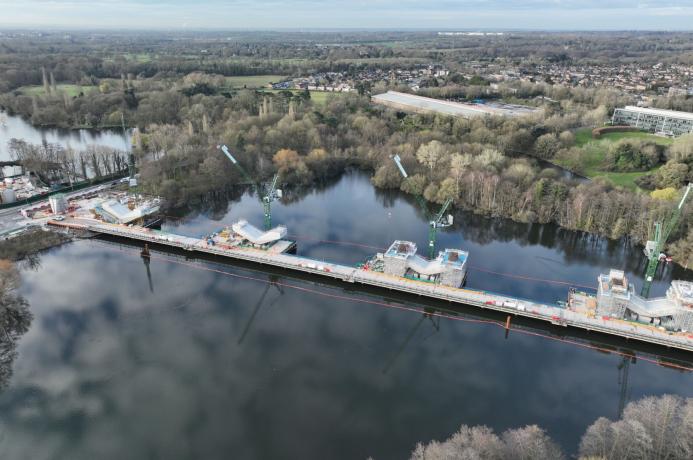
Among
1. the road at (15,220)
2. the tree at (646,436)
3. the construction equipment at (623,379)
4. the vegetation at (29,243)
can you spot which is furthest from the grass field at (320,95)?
the tree at (646,436)

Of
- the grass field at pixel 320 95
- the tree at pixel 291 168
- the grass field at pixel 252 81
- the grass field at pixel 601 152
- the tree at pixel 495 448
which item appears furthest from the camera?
the grass field at pixel 252 81

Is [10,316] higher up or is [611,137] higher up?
[611,137]

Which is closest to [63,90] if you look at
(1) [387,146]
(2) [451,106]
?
(1) [387,146]

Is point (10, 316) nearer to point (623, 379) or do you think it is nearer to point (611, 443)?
point (611, 443)

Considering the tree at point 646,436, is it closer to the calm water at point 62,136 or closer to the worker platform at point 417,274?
the worker platform at point 417,274

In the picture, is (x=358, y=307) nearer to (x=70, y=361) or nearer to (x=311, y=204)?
(x=70, y=361)

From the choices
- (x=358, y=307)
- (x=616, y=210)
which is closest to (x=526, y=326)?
(x=358, y=307)
